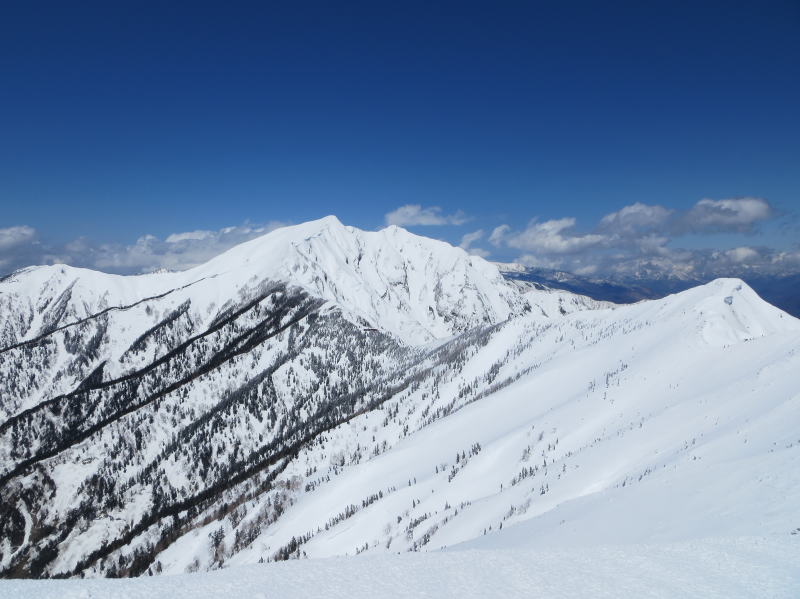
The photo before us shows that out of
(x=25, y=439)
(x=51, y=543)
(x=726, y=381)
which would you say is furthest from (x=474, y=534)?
(x=25, y=439)

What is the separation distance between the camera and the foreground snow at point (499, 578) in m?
14.0

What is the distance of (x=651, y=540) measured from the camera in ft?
80.4

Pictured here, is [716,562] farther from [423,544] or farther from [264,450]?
[264,450]

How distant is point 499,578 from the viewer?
1493 centimetres

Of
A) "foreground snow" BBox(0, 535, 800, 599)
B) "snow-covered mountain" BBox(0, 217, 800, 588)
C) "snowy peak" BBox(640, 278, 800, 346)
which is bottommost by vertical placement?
"snow-covered mountain" BBox(0, 217, 800, 588)

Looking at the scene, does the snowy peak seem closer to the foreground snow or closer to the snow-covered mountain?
the snow-covered mountain

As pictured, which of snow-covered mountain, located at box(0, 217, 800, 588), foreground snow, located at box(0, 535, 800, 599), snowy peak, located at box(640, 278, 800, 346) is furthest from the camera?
snowy peak, located at box(640, 278, 800, 346)

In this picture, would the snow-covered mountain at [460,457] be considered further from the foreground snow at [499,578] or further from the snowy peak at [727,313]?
the foreground snow at [499,578]

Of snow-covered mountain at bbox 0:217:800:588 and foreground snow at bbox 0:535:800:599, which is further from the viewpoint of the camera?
snow-covered mountain at bbox 0:217:800:588

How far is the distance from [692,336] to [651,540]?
365 ft

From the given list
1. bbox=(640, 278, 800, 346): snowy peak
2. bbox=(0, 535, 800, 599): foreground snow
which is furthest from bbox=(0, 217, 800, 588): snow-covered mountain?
bbox=(0, 535, 800, 599): foreground snow

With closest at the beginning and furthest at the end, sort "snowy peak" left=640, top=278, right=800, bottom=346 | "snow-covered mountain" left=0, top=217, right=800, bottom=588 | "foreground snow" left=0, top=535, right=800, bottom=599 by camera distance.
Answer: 1. "foreground snow" left=0, top=535, right=800, bottom=599
2. "snow-covered mountain" left=0, top=217, right=800, bottom=588
3. "snowy peak" left=640, top=278, right=800, bottom=346

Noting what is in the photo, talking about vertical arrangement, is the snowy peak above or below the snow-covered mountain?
above

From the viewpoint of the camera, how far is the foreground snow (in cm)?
1399
